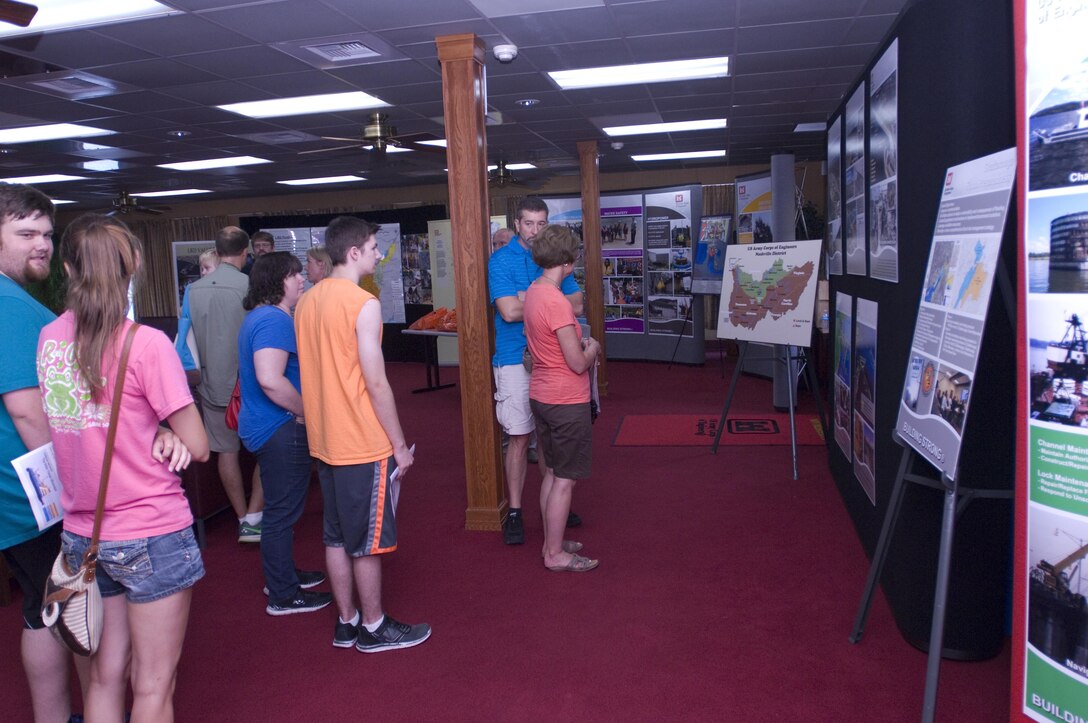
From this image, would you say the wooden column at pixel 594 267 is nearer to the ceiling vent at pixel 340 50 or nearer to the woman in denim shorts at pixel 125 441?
the ceiling vent at pixel 340 50

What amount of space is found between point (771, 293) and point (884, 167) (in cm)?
201

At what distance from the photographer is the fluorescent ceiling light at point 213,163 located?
9242mm

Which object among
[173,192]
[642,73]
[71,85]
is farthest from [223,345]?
[173,192]

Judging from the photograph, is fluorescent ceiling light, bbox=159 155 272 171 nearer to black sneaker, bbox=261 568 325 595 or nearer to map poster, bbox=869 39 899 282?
black sneaker, bbox=261 568 325 595

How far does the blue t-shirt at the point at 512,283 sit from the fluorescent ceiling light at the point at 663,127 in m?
4.63

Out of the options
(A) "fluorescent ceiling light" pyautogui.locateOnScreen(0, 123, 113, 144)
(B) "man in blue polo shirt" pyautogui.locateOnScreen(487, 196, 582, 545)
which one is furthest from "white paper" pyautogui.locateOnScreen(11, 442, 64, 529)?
(A) "fluorescent ceiling light" pyautogui.locateOnScreen(0, 123, 113, 144)

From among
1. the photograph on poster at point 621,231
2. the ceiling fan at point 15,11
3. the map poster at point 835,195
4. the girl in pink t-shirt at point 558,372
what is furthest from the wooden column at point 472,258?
the photograph on poster at point 621,231

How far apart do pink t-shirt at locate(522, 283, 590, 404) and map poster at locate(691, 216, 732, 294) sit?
21.0 feet

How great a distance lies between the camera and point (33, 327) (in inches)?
71.7

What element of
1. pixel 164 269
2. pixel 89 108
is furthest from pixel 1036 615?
pixel 164 269

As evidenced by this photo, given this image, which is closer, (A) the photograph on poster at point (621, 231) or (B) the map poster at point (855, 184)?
(B) the map poster at point (855, 184)

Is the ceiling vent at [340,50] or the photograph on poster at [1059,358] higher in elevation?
the ceiling vent at [340,50]

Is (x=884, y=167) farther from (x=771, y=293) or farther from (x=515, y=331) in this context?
(x=771, y=293)

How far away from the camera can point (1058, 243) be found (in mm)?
1620
